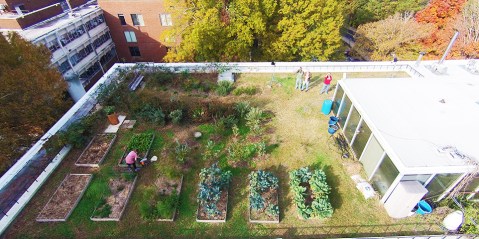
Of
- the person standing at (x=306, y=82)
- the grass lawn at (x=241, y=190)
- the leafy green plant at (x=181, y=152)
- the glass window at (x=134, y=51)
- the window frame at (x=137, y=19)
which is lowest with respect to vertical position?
the glass window at (x=134, y=51)

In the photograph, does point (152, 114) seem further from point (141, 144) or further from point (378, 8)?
point (378, 8)

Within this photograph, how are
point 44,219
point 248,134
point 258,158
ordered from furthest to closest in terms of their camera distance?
point 248,134 → point 258,158 → point 44,219

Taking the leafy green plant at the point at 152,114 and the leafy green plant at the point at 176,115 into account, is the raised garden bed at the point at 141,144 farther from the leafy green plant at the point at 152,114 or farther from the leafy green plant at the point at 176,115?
the leafy green plant at the point at 176,115

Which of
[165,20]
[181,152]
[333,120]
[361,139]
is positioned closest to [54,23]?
[165,20]

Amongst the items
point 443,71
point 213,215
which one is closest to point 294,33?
point 443,71

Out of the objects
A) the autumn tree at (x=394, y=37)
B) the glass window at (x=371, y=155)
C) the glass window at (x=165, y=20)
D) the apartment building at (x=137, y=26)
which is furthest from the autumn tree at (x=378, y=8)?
the glass window at (x=371, y=155)

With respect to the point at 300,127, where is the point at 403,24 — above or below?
above

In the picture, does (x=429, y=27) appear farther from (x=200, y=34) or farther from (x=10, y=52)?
(x=10, y=52)
